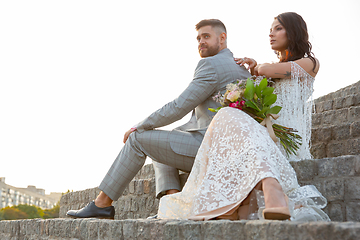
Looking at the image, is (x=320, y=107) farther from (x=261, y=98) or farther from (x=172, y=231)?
(x=172, y=231)

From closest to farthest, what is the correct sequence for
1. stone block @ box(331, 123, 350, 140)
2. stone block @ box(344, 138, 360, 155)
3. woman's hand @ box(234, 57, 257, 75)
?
woman's hand @ box(234, 57, 257, 75) → stone block @ box(344, 138, 360, 155) → stone block @ box(331, 123, 350, 140)

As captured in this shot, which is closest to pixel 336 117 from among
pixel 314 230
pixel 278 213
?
pixel 278 213

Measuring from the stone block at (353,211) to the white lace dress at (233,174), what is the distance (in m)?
0.45

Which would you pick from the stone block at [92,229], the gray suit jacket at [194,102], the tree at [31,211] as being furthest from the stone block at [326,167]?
the tree at [31,211]

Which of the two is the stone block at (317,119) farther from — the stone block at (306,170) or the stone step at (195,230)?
the stone step at (195,230)

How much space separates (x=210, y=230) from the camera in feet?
6.08

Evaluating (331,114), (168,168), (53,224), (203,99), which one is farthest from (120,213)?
(331,114)

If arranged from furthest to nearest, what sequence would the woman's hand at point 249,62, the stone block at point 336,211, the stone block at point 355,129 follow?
the stone block at point 355,129, the woman's hand at point 249,62, the stone block at point 336,211

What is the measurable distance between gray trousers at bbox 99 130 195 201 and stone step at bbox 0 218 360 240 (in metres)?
0.39

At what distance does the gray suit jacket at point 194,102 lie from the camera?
3.22m

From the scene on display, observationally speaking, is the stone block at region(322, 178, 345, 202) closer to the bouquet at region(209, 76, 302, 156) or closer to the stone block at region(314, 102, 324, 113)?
the bouquet at region(209, 76, 302, 156)

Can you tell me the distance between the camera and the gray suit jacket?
3225mm

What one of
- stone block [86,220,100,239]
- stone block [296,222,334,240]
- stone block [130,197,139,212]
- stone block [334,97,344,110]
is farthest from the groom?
stone block [334,97,344,110]

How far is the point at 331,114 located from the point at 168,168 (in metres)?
2.82
